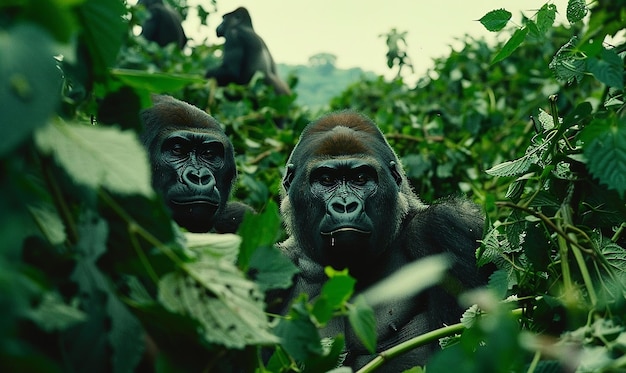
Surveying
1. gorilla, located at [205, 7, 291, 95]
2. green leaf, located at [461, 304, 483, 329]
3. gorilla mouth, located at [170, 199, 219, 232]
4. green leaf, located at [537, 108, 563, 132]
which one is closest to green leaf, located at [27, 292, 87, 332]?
green leaf, located at [461, 304, 483, 329]

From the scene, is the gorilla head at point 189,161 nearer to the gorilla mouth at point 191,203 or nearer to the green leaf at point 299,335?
the gorilla mouth at point 191,203

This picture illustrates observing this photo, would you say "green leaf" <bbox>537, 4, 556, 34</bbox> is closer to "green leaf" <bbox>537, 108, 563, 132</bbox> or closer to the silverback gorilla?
"green leaf" <bbox>537, 108, 563, 132</bbox>

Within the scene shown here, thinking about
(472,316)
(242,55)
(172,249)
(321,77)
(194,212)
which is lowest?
(321,77)

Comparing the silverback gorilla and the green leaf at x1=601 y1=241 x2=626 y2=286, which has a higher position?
the green leaf at x1=601 y1=241 x2=626 y2=286

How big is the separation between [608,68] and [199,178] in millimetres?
2354

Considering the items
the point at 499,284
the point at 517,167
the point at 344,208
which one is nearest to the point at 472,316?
the point at 499,284

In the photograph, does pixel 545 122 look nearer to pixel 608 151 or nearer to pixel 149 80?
pixel 608 151

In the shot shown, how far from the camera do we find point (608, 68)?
2078 mm

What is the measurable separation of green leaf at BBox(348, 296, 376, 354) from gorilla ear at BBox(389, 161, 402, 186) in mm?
2691

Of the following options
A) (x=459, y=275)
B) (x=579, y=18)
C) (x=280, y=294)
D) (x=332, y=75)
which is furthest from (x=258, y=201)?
(x=332, y=75)

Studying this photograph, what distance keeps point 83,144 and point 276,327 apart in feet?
1.89

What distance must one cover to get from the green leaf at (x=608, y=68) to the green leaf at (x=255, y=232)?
3.25ft

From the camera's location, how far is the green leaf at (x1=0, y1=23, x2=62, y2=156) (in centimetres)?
102

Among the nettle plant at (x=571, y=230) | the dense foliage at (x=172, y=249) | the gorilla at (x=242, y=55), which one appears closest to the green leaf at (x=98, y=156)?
the dense foliage at (x=172, y=249)
